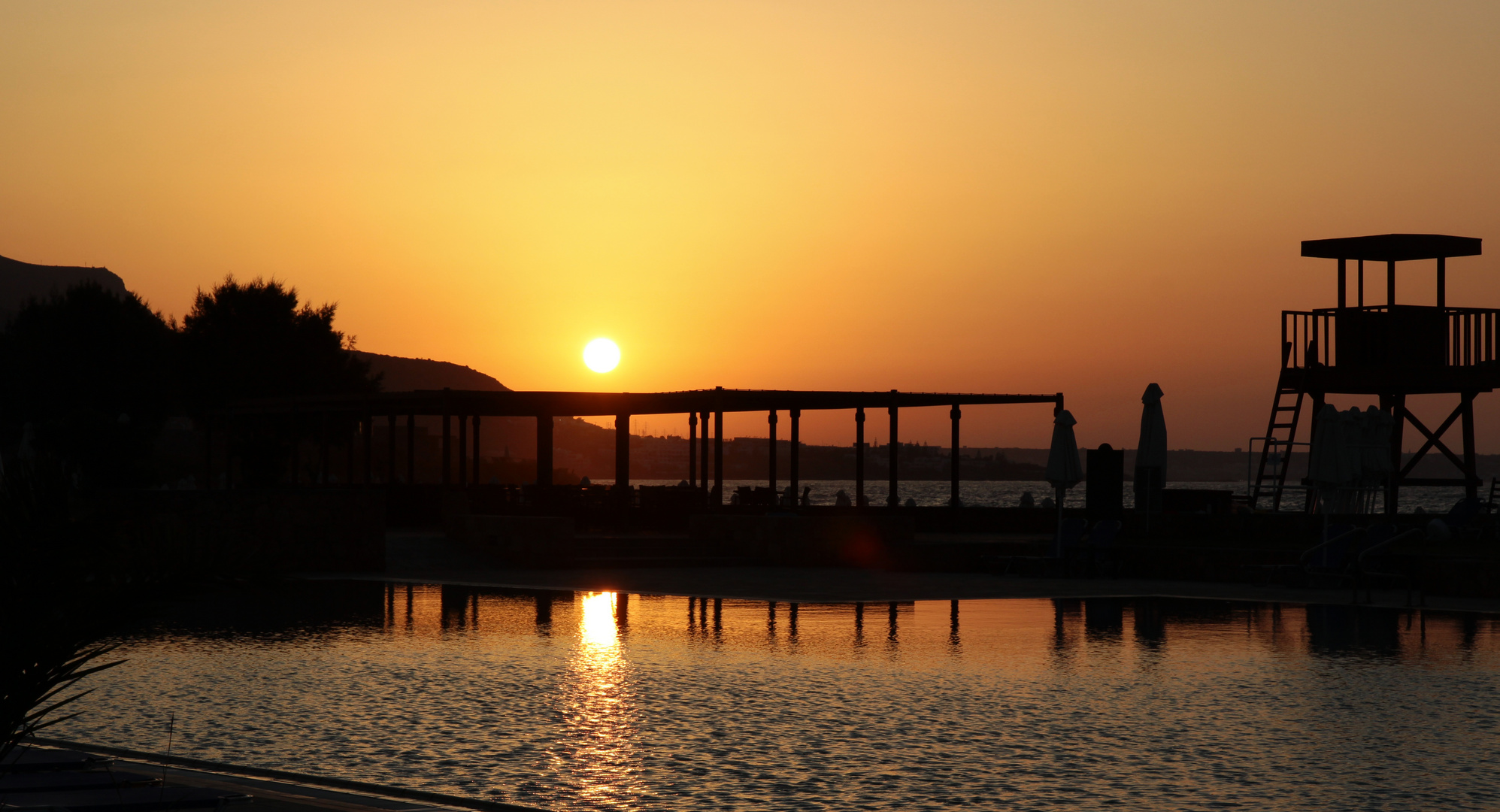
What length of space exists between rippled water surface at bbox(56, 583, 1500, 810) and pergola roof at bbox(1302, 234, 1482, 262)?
49.6 feet

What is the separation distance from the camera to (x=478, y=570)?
78.6 ft

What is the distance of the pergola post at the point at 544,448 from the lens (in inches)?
1211

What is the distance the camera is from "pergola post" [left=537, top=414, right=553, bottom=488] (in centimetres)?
3077

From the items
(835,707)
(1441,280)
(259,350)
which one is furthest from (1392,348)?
(259,350)

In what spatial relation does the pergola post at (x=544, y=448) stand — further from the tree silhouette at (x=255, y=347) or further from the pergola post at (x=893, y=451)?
the tree silhouette at (x=255, y=347)

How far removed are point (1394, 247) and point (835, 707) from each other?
77.3ft

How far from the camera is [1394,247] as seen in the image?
29.4 meters

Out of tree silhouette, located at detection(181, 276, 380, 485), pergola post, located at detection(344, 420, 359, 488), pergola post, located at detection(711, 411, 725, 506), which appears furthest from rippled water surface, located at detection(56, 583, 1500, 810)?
tree silhouette, located at detection(181, 276, 380, 485)

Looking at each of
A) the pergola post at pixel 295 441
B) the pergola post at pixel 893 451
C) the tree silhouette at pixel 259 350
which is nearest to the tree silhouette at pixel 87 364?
the tree silhouette at pixel 259 350

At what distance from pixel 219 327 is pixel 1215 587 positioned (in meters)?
43.3

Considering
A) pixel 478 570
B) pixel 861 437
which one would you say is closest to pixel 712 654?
pixel 478 570

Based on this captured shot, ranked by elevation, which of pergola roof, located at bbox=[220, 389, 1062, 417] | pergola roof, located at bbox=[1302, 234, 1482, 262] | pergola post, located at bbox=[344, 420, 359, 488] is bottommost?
pergola post, located at bbox=[344, 420, 359, 488]

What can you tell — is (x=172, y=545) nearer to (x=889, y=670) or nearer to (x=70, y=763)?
(x=70, y=763)

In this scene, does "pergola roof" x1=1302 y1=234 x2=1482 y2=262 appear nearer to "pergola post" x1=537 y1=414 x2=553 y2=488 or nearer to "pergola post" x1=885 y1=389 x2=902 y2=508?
"pergola post" x1=885 y1=389 x2=902 y2=508
